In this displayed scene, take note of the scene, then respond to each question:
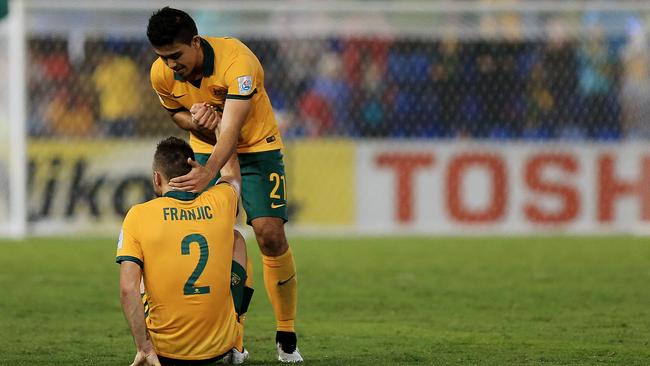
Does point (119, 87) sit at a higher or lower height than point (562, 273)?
higher

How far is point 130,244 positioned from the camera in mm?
5289

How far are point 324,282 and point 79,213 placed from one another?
14.9 feet

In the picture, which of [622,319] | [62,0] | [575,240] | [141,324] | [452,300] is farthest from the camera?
[62,0]

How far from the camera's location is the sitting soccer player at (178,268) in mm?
5285

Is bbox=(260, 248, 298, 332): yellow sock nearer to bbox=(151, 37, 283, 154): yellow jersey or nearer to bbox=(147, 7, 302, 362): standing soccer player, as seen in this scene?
bbox=(147, 7, 302, 362): standing soccer player

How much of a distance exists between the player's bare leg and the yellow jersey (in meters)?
0.38

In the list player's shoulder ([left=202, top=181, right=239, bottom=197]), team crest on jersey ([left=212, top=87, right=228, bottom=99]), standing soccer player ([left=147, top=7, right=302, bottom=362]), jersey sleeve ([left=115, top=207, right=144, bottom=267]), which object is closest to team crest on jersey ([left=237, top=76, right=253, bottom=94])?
standing soccer player ([left=147, top=7, right=302, bottom=362])

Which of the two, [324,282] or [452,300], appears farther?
[324,282]

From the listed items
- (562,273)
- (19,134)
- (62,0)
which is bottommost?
(562,273)

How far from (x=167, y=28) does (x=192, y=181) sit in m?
0.75

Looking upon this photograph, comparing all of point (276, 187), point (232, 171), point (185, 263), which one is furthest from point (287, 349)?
point (185, 263)

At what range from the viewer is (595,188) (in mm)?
13961

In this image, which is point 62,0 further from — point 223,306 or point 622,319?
point 223,306

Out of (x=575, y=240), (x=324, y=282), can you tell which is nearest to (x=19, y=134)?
(x=324, y=282)
